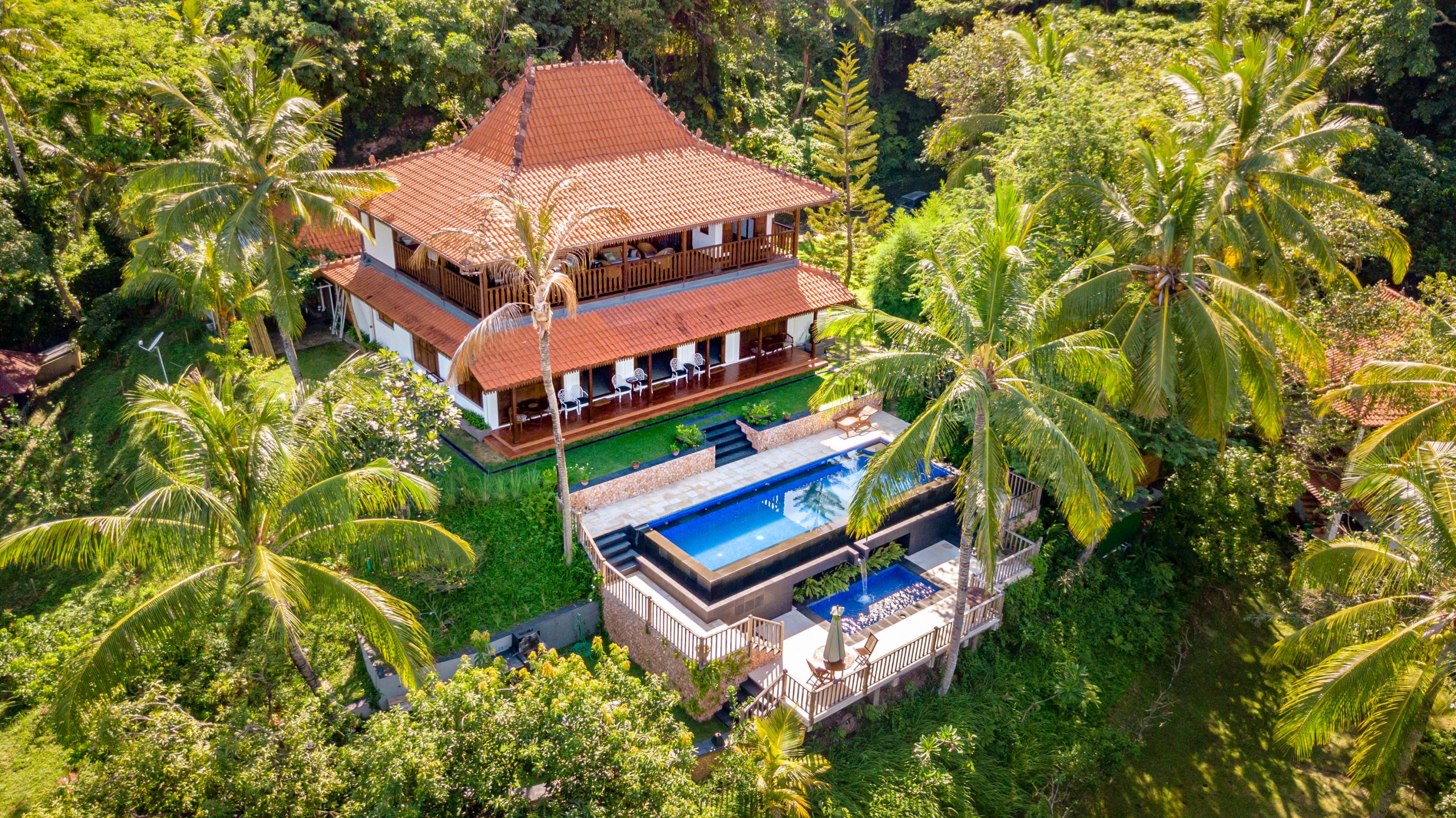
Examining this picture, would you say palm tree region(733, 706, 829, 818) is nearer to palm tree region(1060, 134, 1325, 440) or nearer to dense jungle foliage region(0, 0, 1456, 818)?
dense jungle foliage region(0, 0, 1456, 818)

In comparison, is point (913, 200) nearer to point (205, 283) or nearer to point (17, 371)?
point (205, 283)

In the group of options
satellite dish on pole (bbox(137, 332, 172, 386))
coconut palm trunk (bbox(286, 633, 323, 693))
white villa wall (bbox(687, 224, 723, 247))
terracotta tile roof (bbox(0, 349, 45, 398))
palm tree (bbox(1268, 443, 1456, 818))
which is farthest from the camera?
terracotta tile roof (bbox(0, 349, 45, 398))

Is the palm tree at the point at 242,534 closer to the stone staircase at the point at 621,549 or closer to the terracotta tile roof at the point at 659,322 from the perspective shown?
the stone staircase at the point at 621,549

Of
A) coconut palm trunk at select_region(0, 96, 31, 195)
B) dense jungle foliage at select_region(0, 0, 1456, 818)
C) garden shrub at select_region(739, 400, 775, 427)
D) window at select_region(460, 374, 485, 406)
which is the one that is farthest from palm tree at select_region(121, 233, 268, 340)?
Answer: garden shrub at select_region(739, 400, 775, 427)

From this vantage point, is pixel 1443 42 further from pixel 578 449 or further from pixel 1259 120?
pixel 578 449

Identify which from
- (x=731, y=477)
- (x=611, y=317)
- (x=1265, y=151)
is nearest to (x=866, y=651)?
(x=731, y=477)

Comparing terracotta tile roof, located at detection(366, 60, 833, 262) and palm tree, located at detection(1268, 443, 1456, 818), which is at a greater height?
terracotta tile roof, located at detection(366, 60, 833, 262)
